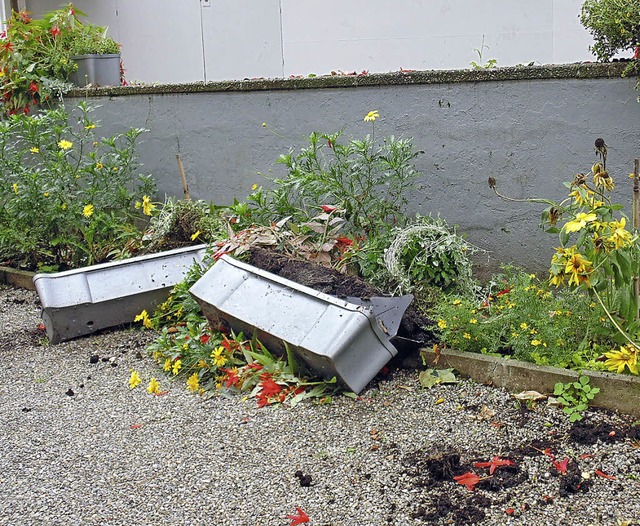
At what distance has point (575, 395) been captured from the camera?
3.41m

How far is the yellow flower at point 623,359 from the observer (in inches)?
129

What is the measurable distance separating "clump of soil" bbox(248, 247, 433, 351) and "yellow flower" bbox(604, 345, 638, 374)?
34.2 inches

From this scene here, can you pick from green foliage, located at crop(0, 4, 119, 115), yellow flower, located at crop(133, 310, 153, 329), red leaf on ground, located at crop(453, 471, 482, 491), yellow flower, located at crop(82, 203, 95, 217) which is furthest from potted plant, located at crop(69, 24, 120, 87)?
red leaf on ground, located at crop(453, 471, 482, 491)

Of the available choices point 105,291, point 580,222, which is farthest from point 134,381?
point 580,222

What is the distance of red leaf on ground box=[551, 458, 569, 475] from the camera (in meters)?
2.90

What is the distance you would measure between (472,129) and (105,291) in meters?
2.34

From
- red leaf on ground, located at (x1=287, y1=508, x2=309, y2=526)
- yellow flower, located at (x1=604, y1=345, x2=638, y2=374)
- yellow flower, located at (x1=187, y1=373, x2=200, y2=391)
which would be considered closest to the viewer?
red leaf on ground, located at (x1=287, y1=508, x2=309, y2=526)

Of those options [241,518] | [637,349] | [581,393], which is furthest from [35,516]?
[637,349]

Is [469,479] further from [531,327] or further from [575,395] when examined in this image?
[531,327]

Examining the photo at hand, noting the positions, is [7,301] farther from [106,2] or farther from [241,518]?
[106,2]

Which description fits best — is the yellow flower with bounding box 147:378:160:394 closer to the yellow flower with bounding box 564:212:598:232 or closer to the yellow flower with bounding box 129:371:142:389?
the yellow flower with bounding box 129:371:142:389

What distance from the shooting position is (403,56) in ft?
23.1

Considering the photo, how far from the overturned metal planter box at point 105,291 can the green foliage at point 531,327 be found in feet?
5.71

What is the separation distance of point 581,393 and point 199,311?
213cm
